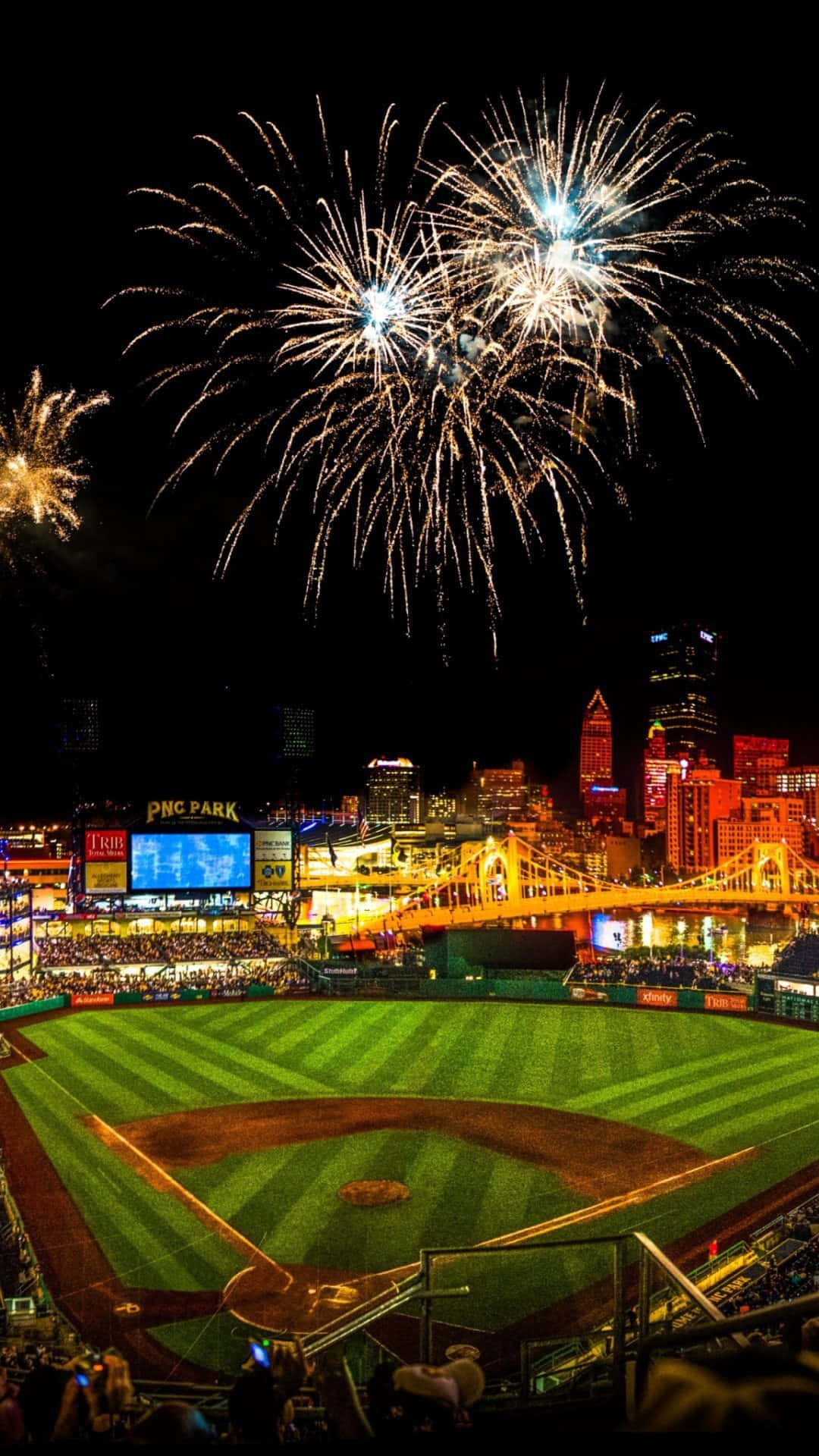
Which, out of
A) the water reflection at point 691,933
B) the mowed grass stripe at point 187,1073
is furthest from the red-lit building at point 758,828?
the mowed grass stripe at point 187,1073

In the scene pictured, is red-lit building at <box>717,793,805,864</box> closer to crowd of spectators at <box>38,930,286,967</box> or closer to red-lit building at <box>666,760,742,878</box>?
red-lit building at <box>666,760,742,878</box>

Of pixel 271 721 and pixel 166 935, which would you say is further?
pixel 271 721

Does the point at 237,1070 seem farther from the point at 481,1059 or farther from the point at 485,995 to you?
the point at 485,995

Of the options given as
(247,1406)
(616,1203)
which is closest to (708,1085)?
(616,1203)

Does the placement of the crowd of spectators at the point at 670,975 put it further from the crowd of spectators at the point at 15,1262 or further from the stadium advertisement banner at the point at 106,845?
the crowd of spectators at the point at 15,1262

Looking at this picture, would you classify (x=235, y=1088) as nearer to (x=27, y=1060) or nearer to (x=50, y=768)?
(x=27, y=1060)

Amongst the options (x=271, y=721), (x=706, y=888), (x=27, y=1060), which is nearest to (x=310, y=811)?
(x=271, y=721)
